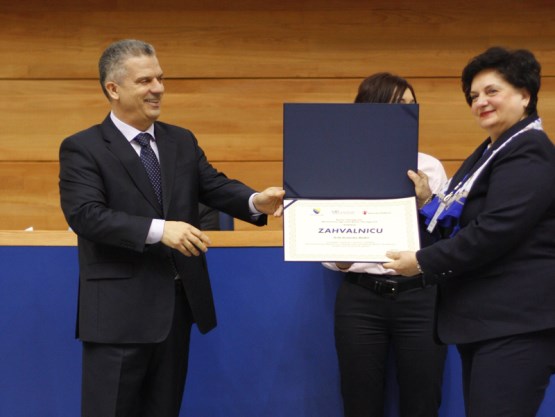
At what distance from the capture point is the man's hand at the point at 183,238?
6.52ft

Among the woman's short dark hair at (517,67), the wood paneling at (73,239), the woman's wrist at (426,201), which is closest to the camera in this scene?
the woman's short dark hair at (517,67)

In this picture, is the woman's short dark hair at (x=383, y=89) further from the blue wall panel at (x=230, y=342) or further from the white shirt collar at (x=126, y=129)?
the white shirt collar at (x=126, y=129)

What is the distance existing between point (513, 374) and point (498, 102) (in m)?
0.63

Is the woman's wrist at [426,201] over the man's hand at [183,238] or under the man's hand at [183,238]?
over

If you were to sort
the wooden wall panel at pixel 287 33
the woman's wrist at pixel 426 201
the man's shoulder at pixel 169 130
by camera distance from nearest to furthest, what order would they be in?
the woman's wrist at pixel 426 201, the man's shoulder at pixel 169 130, the wooden wall panel at pixel 287 33

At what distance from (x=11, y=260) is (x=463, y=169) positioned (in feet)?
4.83

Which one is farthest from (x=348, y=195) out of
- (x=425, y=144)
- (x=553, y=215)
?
(x=425, y=144)

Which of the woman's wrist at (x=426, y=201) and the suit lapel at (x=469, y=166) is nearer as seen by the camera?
the suit lapel at (x=469, y=166)

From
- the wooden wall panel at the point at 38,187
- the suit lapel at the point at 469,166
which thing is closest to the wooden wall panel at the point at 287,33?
the wooden wall panel at the point at 38,187

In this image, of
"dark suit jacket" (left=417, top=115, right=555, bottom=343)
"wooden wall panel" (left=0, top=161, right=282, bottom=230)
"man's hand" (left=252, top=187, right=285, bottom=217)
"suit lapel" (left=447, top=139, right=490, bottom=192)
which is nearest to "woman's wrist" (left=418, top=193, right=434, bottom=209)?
"suit lapel" (left=447, top=139, right=490, bottom=192)

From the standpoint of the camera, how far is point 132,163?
83.3 inches

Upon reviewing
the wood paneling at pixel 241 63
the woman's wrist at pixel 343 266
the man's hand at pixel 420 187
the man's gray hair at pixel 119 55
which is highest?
the wood paneling at pixel 241 63

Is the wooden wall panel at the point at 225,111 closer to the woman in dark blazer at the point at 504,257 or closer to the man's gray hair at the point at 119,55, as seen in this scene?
the man's gray hair at the point at 119,55

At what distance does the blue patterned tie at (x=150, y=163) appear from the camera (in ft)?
7.07
